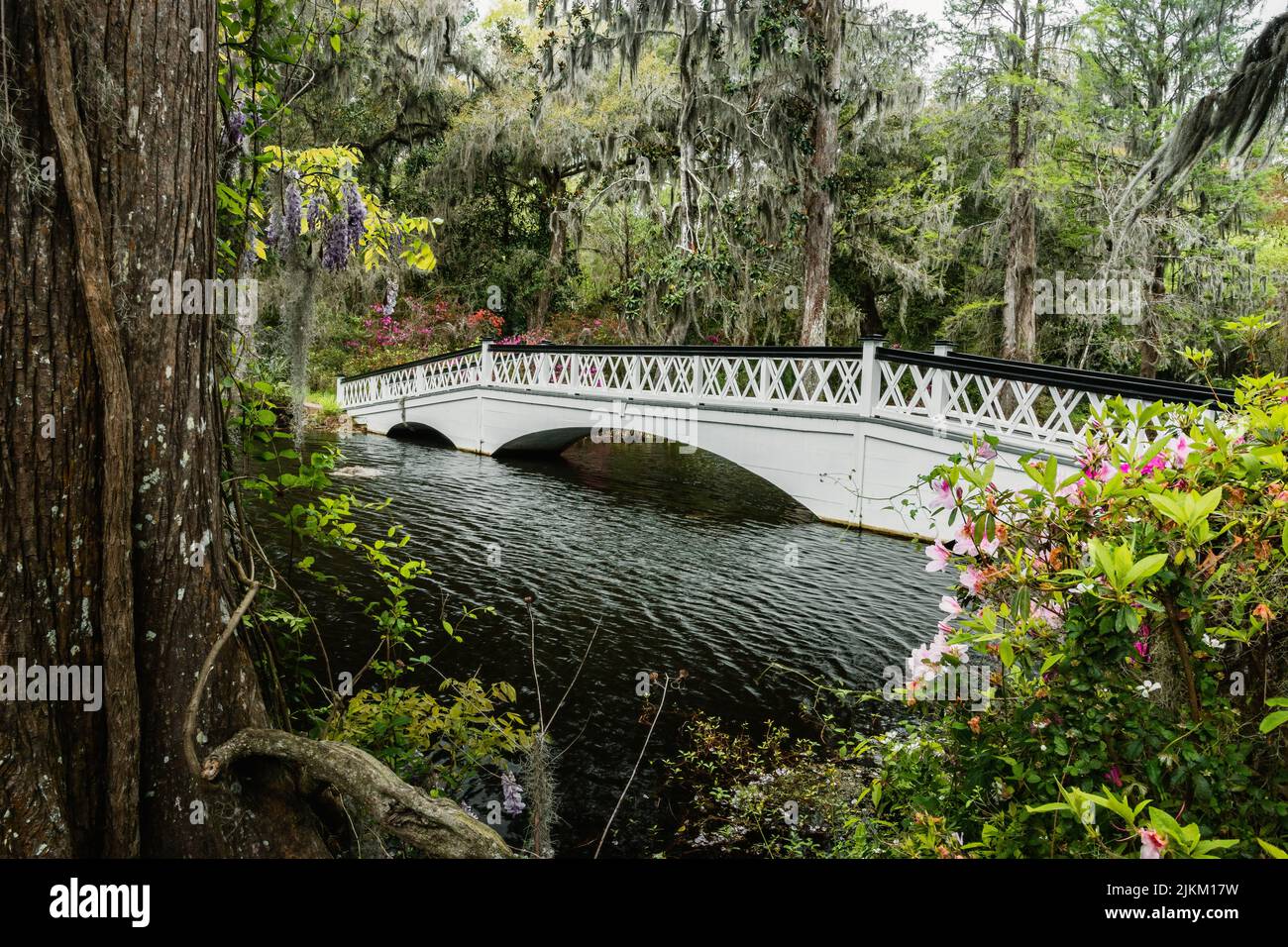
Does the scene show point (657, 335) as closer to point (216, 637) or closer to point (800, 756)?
point (800, 756)

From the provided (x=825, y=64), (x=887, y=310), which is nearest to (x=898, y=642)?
(x=825, y=64)

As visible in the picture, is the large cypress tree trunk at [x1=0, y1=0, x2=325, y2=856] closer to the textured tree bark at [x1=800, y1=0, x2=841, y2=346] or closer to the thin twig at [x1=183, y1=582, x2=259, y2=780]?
the thin twig at [x1=183, y1=582, x2=259, y2=780]

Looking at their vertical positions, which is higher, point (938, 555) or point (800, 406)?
point (800, 406)

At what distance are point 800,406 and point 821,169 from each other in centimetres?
532

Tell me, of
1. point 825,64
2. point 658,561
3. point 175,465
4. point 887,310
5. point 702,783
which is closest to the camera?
point 175,465

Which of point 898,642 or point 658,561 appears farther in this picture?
point 658,561

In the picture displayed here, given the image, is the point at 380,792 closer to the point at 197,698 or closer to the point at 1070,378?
the point at 197,698

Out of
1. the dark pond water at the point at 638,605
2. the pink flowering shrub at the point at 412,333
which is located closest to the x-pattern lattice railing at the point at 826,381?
the dark pond water at the point at 638,605

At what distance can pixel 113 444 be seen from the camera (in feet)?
6.03

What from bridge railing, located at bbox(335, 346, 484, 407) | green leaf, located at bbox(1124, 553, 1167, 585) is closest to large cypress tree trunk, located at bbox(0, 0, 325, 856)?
green leaf, located at bbox(1124, 553, 1167, 585)

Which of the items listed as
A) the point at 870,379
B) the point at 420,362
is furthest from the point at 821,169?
the point at 420,362

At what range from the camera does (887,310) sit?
23062mm

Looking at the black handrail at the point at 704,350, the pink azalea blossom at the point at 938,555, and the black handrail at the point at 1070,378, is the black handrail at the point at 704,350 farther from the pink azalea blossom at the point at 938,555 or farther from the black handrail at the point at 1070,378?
the pink azalea blossom at the point at 938,555
